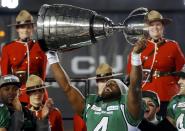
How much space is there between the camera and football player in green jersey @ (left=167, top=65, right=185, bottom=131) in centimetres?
397

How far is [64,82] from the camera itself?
3.32m

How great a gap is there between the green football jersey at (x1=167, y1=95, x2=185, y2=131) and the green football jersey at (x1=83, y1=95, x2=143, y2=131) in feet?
2.68

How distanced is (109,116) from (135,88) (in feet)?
1.39

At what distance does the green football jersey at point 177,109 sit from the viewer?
13.0 feet

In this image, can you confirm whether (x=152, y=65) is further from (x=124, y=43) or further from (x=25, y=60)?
(x=124, y=43)

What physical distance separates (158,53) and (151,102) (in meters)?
0.77

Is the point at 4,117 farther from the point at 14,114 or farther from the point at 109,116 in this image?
the point at 109,116

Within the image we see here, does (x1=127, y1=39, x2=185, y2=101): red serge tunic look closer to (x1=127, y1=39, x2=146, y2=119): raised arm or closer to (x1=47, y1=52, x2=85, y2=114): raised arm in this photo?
(x1=47, y1=52, x2=85, y2=114): raised arm

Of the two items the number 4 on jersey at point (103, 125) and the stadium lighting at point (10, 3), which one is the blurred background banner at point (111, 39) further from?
the number 4 on jersey at point (103, 125)

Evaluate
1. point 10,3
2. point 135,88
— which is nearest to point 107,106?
point 135,88

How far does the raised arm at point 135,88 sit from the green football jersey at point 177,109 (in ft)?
3.26

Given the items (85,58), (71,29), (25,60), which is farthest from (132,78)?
(85,58)

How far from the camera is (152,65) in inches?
173

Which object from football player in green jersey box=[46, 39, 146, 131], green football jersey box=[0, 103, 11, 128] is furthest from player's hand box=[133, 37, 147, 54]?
green football jersey box=[0, 103, 11, 128]
